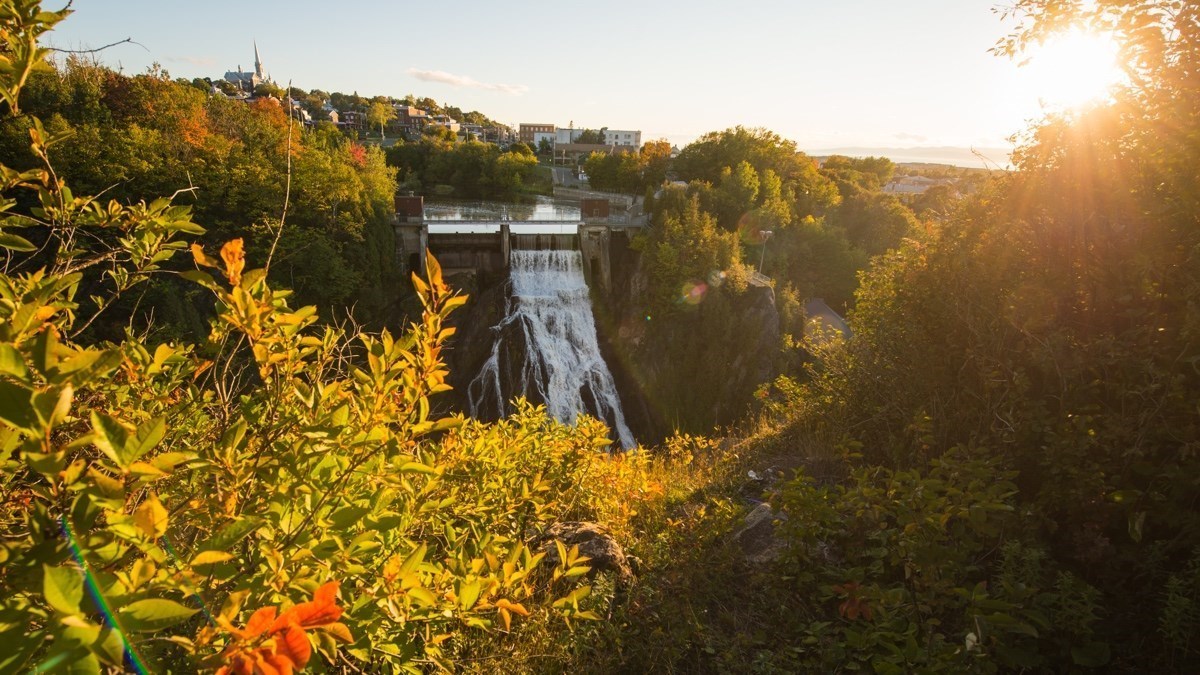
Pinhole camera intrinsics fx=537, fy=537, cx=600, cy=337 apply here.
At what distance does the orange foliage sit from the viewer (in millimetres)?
785

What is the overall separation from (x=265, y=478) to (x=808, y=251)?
90.7 feet

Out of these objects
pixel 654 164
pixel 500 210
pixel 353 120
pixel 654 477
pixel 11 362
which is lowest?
pixel 654 477

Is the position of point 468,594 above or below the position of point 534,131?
below

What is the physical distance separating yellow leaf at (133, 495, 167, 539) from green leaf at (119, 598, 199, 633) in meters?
0.13

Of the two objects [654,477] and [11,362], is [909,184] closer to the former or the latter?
[654,477]

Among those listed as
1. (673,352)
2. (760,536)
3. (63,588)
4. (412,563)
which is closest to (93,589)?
(63,588)

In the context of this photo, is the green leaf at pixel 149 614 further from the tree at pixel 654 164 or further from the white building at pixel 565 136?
the white building at pixel 565 136

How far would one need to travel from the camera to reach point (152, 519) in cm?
Result: 86

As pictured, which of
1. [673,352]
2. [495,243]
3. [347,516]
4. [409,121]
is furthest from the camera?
[409,121]

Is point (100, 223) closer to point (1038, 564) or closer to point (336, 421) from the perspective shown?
point (336, 421)

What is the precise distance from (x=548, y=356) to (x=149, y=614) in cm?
1818

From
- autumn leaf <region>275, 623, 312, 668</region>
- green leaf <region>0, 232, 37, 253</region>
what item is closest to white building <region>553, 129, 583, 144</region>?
green leaf <region>0, 232, 37, 253</region>

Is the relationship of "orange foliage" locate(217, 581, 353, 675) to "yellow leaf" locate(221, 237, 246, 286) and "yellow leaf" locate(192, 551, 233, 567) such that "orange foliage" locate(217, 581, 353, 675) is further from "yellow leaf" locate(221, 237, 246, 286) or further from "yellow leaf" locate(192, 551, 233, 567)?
"yellow leaf" locate(221, 237, 246, 286)

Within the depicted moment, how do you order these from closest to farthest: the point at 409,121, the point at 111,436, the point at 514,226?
the point at 111,436, the point at 514,226, the point at 409,121
